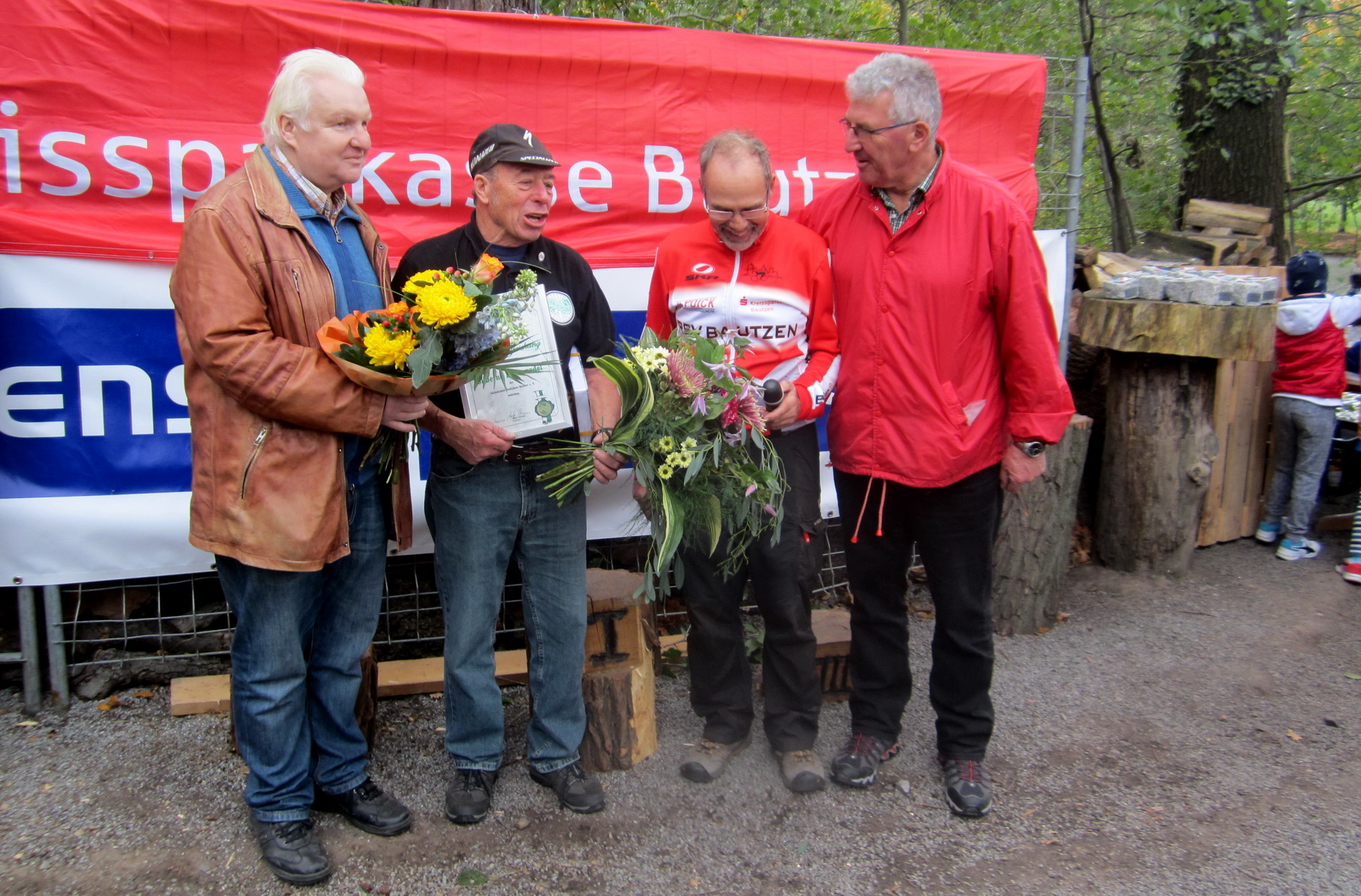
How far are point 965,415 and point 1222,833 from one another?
1656 millimetres

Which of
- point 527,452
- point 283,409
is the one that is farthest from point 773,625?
point 283,409

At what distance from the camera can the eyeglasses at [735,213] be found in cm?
306

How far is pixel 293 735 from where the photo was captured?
2.91 meters

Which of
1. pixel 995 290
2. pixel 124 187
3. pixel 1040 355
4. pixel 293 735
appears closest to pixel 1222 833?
pixel 1040 355

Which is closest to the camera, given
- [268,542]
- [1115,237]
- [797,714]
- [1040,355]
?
[268,542]

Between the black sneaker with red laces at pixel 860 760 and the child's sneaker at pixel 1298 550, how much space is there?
365 cm

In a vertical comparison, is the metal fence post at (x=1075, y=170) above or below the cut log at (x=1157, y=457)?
above

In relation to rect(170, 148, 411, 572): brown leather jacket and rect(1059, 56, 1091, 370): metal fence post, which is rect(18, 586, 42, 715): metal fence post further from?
rect(1059, 56, 1091, 370): metal fence post

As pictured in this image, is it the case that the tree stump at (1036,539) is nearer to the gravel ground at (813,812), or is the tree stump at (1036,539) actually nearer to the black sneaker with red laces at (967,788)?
the gravel ground at (813,812)

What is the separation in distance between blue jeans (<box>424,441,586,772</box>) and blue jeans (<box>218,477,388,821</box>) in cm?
23

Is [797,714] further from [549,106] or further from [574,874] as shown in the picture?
[549,106]

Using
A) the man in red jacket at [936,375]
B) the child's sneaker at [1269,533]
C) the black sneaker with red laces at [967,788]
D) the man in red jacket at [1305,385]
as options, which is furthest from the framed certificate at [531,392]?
the child's sneaker at [1269,533]

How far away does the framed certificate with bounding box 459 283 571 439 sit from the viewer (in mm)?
2939

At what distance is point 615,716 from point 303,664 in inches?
46.0
